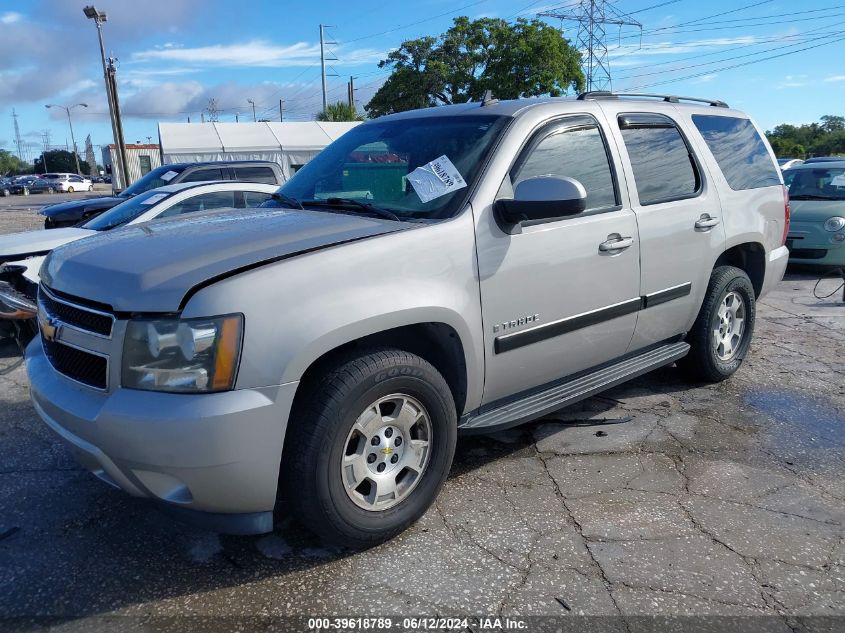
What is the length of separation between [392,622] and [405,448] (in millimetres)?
724

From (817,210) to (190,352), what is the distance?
9.36 meters

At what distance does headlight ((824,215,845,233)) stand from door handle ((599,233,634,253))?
6768 millimetres

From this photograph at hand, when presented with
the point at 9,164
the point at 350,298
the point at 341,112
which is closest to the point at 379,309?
the point at 350,298

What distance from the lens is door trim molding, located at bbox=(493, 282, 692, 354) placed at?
3180 mm

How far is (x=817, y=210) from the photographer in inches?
360

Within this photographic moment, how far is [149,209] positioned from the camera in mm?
7012

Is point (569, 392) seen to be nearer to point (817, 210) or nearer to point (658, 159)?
point (658, 159)

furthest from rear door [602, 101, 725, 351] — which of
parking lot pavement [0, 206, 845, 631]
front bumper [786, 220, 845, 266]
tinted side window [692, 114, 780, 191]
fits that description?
front bumper [786, 220, 845, 266]

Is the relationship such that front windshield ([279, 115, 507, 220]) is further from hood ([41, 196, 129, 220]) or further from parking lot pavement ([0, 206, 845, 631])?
hood ([41, 196, 129, 220])

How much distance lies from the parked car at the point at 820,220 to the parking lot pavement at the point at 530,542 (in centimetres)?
578

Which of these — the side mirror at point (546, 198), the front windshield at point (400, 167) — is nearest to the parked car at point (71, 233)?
the front windshield at point (400, 167)

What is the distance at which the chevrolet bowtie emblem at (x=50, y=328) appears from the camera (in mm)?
2711

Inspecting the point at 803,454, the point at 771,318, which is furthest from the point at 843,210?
the point at 803,454

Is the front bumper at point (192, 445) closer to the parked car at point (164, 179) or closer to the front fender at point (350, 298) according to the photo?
the front fender at point (350, 298)
